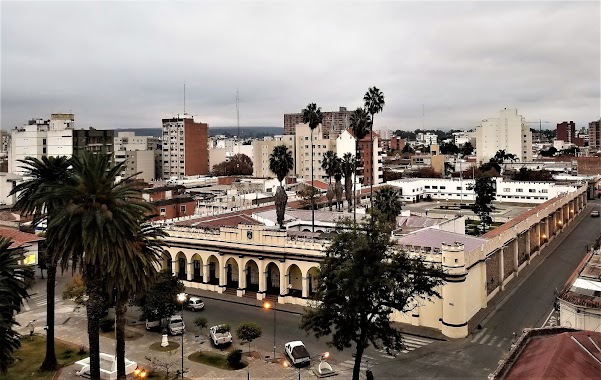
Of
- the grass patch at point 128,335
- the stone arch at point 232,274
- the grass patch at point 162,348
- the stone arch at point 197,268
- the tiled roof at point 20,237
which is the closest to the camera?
the grass patch at point 162,348

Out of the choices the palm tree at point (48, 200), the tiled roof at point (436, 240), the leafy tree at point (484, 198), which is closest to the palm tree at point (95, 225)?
the palm tree at point (48, 200)

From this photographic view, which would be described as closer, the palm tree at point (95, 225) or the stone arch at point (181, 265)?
the palm tree at point (95, 225)

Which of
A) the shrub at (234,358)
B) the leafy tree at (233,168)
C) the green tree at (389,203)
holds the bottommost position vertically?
the shrub at (234,358)

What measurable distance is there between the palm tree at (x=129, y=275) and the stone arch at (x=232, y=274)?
20.4 metres

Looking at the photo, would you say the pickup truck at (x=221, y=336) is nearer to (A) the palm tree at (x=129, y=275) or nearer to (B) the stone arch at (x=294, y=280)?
(A) the palm tree at (x=129, y=275)

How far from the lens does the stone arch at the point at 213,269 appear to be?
52.2m

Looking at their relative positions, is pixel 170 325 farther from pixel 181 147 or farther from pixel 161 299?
pixel 181 147

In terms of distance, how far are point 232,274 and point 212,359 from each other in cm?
1801

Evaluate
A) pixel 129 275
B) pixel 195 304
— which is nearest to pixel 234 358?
pixel 129 275

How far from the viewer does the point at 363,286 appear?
27.4 m

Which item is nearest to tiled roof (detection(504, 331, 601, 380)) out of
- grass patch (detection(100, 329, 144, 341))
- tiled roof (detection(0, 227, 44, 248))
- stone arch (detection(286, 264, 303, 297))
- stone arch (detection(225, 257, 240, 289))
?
stone arch (detection(286, 264, 303, 297))

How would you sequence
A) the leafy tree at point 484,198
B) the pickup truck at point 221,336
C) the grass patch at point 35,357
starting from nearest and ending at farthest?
the grass patch at point 35,357, the pickup truck at point 221,336, the leafy tree at point 484,198

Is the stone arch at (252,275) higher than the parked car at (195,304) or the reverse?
higher

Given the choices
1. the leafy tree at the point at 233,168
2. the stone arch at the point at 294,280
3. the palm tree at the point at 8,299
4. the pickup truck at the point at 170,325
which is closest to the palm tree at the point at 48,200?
the palm tree at the point at 8,299
